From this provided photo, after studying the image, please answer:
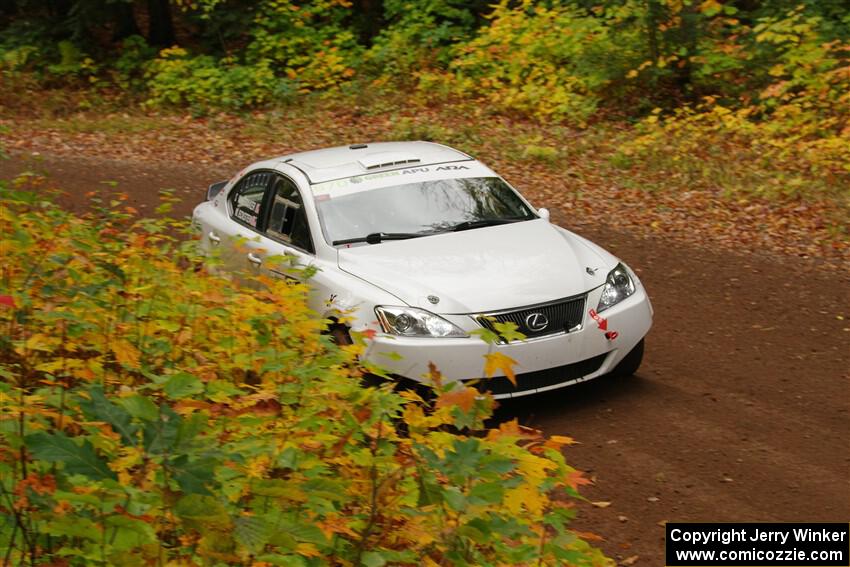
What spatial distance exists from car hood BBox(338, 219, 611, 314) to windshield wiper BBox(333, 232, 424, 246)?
8 cm

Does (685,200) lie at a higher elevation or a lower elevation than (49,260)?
lower

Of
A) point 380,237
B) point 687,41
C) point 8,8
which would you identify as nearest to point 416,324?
point 380,237

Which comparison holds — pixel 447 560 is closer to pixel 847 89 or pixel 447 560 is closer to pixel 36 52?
pixel 847 89

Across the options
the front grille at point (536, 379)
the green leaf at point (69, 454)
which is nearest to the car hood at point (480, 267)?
the front grille at point (536, 379)

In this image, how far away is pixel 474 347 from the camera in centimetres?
667

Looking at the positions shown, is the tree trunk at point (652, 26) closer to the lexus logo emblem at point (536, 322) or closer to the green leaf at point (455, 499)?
the lexus logo emblem at point (536, 322)

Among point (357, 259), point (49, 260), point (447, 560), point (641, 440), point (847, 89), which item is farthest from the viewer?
point (847, 89)

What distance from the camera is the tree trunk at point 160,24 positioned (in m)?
22.0

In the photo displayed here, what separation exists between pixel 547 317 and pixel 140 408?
432 cm

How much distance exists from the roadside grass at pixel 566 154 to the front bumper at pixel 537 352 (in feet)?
15.1

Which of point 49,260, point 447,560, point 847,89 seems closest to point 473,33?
point 847,89

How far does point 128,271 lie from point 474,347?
2.19m

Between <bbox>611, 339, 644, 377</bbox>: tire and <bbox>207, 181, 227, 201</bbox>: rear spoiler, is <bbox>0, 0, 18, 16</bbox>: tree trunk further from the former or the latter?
<bbox>611, 339, 644, 377</bbox>: tire

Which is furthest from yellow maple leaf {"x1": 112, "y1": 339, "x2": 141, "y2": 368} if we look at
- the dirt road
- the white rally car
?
the dirt road
